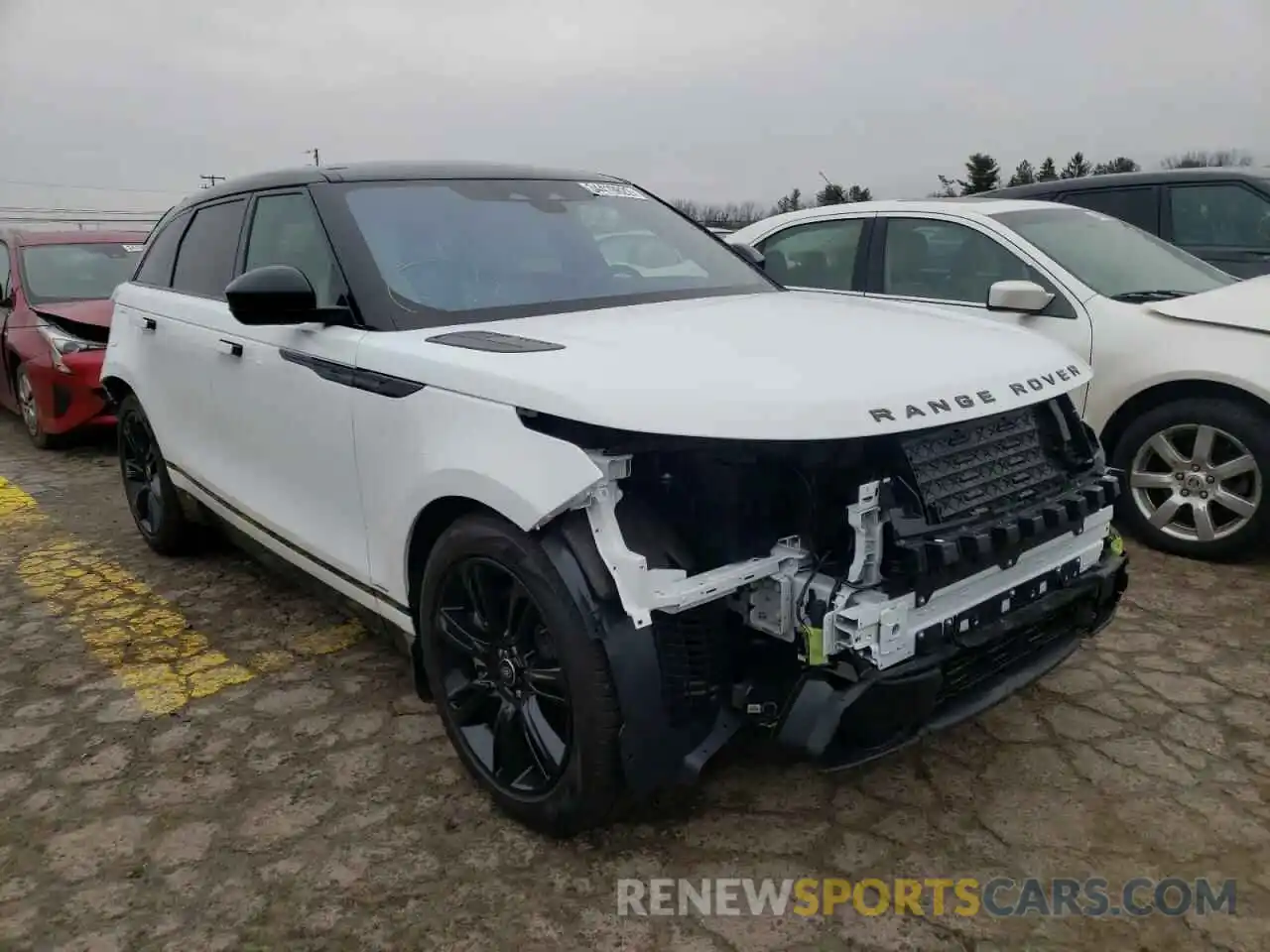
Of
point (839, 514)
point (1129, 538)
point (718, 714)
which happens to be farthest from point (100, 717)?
point (1129, 538)

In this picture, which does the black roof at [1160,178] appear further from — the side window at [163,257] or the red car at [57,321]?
the red car at [57,321]

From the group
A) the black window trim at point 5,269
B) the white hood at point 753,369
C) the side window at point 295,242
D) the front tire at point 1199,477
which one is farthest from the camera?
the black window trim at point 5,269

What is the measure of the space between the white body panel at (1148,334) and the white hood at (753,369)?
1372mm

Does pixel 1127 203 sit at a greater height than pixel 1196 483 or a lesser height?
greater

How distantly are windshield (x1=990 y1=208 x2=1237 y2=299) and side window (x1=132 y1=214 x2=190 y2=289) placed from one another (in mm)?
4085

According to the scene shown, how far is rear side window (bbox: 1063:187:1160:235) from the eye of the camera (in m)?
6.84

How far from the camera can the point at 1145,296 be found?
4.80 metres

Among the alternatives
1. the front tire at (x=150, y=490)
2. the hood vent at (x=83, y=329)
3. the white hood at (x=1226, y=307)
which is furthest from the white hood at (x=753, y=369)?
the hood vent at (x=83, y=329)

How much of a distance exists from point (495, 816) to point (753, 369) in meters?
1.43

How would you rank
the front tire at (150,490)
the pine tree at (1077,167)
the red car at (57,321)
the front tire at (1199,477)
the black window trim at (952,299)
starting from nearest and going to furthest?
the front tire at (1199,477) → the front tire at (150,490) → the black window trim at (952,299) → the red car at (57,321) → the pine tree at (1077,167)

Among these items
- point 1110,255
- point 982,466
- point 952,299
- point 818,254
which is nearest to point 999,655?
point 982,466

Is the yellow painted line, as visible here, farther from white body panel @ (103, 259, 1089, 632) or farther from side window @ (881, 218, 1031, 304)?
side window @ (881, 218, 1031, 304)

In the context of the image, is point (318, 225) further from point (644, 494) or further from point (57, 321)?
point (57, 321)

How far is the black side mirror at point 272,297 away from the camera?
2.83m
